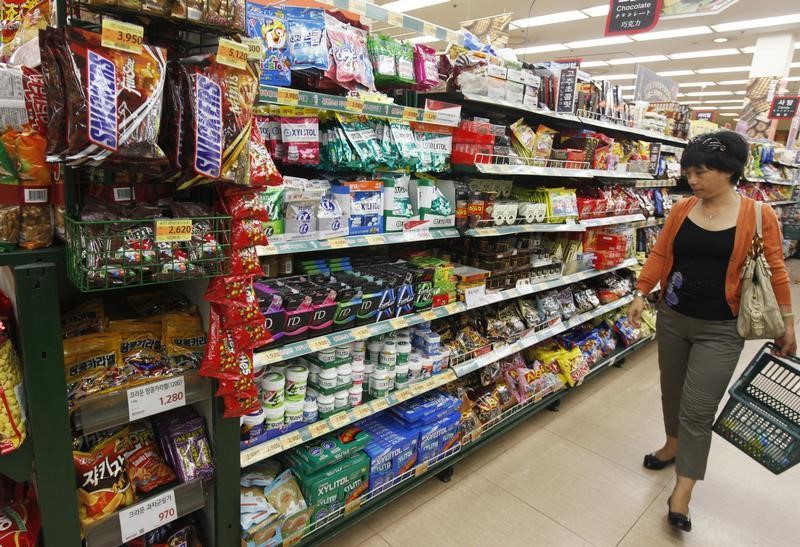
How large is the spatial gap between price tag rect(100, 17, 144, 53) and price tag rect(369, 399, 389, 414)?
155 centimetres

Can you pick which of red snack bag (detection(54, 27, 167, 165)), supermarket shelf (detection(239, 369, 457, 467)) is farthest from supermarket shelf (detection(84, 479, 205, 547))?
red snack bag (detection(54, 27, 167, 165))

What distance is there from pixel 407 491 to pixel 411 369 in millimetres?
563

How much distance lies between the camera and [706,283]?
213 cm

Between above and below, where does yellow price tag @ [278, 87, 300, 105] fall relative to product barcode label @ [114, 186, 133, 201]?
above

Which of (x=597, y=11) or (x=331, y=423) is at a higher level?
(x=597, y=11)

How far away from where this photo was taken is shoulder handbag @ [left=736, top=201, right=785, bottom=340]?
199 cm

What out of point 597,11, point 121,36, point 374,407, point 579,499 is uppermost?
point 597,11

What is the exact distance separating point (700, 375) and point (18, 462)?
8.00 ft

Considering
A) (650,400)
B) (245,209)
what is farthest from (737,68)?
(245,209)

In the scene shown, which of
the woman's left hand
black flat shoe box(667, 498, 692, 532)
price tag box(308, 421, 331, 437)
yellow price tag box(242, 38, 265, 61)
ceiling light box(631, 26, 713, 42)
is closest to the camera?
yellow price tag box(242, 38, 265, 61)

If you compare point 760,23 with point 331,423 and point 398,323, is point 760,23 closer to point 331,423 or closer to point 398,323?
point 398,323

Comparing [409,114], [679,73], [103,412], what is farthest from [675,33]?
[103,412]

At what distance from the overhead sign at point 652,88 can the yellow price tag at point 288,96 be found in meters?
4.04

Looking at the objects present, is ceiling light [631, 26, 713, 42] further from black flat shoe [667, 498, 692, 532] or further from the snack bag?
the snack bag
